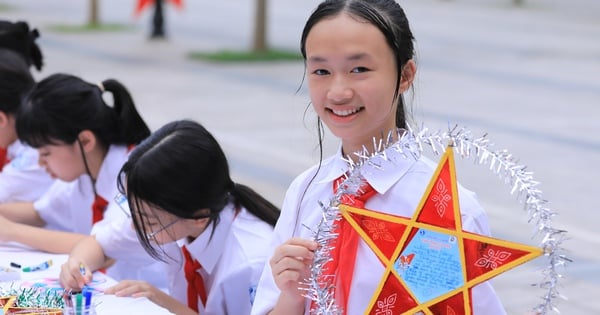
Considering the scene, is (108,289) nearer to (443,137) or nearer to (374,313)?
(374,313)

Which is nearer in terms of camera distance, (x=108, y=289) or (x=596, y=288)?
(x=108, y=289)

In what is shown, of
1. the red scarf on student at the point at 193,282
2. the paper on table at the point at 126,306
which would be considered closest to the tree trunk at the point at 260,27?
the red scarf on student at the point at 193,282

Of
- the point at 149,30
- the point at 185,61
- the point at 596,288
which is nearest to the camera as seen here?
the point at 596,288

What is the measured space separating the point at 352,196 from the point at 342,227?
0.22 feet

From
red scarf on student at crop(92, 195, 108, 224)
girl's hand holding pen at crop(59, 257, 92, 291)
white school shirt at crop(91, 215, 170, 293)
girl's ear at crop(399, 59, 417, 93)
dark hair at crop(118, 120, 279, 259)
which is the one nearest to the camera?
girl's ear at crop(399, 59, 417, 93)

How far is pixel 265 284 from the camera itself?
229 cm

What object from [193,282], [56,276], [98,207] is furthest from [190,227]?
[98,207]

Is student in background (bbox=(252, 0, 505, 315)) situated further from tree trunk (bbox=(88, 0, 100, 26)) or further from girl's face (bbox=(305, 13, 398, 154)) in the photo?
tree trunk (bbox=(88, 0, 100, 26))

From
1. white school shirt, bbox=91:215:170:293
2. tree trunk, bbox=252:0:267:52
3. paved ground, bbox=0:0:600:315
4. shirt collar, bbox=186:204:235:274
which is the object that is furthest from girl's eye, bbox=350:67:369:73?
tree trunk, bbox=252:0:267:52

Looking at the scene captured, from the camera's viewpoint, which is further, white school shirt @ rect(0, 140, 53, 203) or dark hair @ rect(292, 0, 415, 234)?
white school shirt @ rect(0, 140, 53, 203)

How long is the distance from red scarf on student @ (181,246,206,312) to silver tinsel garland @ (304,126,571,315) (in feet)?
3.08

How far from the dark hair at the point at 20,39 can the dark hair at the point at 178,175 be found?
66.6 inches

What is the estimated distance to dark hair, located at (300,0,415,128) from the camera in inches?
81.5

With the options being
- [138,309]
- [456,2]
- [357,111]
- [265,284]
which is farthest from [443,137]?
[456,2]
